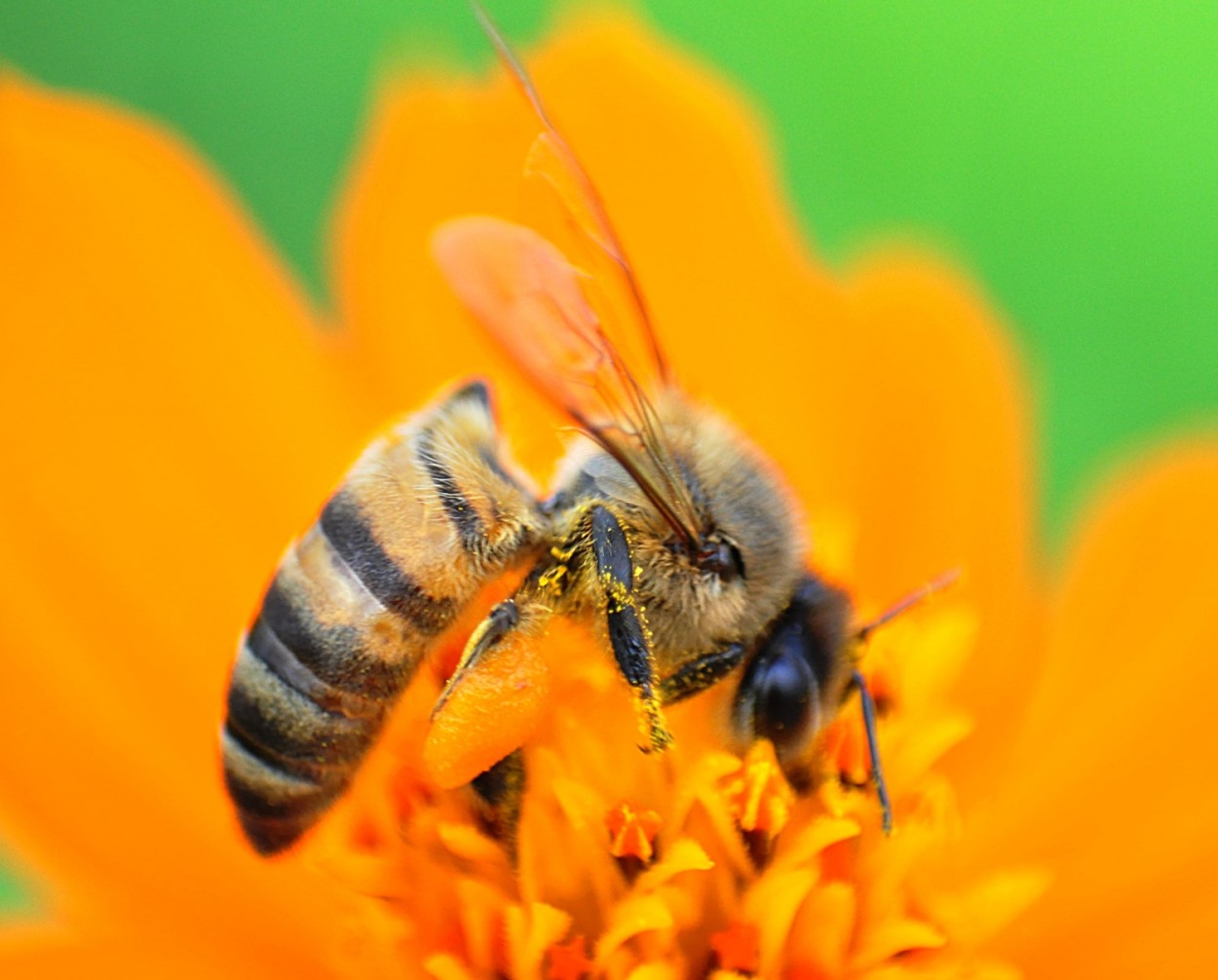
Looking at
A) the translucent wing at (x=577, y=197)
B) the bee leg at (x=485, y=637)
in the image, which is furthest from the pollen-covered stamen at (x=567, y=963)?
the translucent wing at (x=577, y=197)

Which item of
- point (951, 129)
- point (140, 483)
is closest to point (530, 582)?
point (140, 483)

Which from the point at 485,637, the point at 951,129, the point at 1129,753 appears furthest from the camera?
the point at 951,129

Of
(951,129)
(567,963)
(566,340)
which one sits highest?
(951,129)

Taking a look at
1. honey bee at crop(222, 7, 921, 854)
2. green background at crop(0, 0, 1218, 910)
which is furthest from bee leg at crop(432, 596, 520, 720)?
green background at crop(0, 0, 1218, 910)

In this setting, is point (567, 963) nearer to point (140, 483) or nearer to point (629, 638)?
point (629, 638)

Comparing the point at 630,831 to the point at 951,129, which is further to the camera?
the point at 951,129

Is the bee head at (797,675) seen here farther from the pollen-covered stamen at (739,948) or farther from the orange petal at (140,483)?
the orange petal at (140,483)

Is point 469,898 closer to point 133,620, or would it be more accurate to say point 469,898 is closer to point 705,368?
point 133,620
